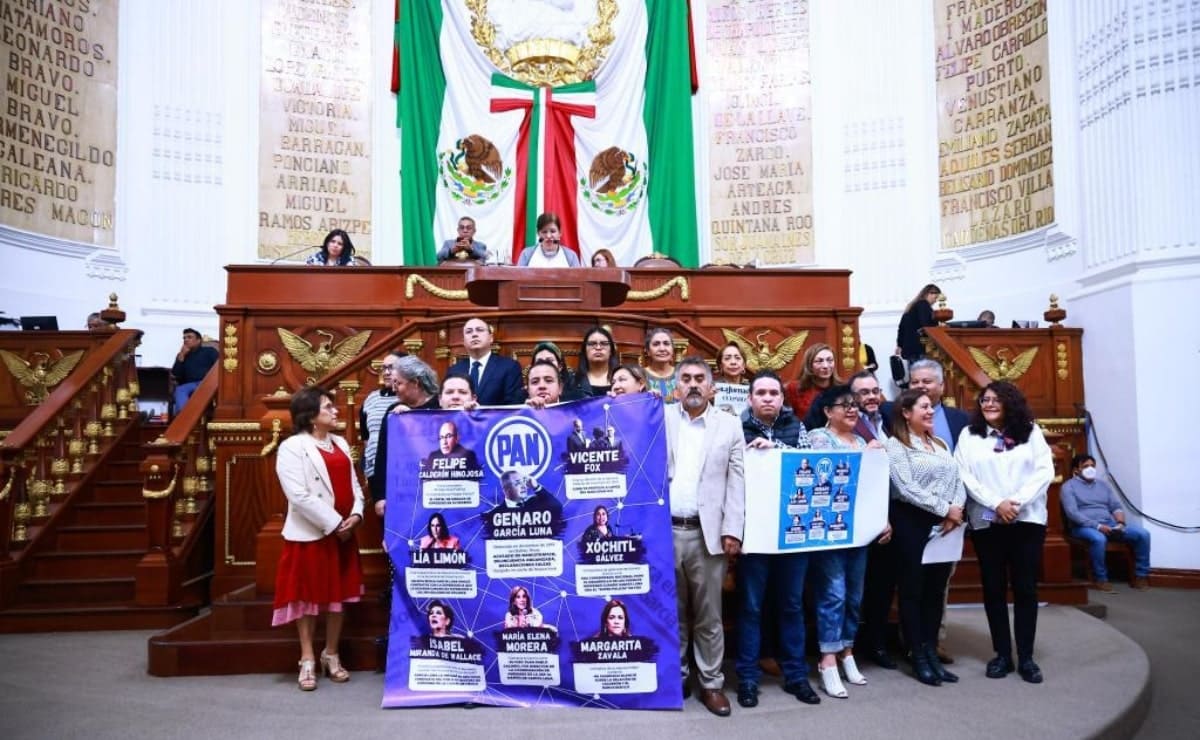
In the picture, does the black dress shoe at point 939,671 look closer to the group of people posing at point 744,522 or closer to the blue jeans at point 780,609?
the group of people posing at point 744,522

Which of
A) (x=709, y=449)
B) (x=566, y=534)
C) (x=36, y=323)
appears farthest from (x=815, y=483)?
(x=36, y=323)

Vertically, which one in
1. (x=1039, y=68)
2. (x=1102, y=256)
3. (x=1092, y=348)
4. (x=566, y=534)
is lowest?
(x=566, y=534)

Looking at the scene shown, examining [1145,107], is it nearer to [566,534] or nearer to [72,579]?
[566,534]

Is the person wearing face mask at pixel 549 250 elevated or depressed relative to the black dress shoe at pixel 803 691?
elevated

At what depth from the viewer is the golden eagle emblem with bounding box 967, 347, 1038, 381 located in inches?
328

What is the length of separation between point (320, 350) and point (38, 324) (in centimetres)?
330

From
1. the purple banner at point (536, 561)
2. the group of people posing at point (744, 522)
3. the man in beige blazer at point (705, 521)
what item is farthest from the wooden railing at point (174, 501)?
the man in beige blazer at point (705, 521)

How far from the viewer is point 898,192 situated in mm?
11414

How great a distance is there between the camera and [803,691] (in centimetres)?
408

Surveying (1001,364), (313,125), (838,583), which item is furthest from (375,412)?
(313,125)

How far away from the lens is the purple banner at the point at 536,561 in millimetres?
3990

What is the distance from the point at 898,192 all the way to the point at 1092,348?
3.69 meters

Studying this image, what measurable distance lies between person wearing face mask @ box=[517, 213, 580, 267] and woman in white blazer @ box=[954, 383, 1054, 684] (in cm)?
435

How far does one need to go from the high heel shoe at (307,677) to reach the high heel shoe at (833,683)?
2.40 m
